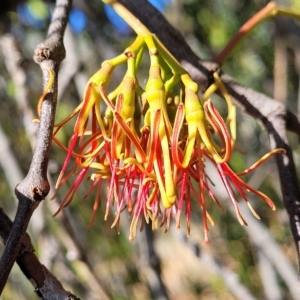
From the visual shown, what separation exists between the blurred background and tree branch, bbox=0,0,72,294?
2.08 feet

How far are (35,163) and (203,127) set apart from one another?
0.20 m

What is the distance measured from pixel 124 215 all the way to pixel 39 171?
1.31 metres

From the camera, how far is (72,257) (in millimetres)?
1327

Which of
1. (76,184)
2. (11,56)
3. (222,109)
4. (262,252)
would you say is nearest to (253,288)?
(222,109)

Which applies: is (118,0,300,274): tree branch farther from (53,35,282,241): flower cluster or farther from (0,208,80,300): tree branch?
(0,208,80,300): tree branch

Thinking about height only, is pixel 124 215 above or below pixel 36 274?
above

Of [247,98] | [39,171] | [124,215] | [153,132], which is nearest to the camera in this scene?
[39,171]

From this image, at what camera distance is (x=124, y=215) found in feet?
5.63

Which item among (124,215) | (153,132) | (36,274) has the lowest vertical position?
(36,274)

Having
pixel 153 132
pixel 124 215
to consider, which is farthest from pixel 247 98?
pixel 124 215

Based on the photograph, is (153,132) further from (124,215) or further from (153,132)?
(124,215)

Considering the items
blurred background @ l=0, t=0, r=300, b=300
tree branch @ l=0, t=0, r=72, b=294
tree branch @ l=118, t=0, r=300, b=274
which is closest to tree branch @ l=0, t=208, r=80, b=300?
tree branch @ l=0, t=0, r=72, b=294

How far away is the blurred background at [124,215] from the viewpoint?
1328 millimetres

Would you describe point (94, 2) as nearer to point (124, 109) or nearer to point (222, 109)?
point (222, 109)
